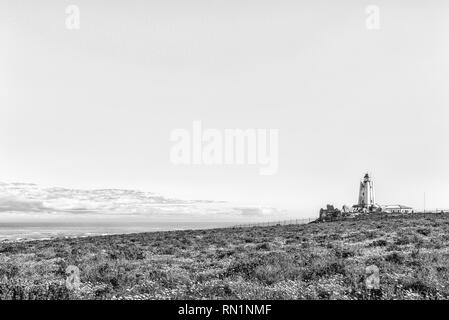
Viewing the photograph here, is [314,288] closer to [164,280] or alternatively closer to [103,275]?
[164,280]

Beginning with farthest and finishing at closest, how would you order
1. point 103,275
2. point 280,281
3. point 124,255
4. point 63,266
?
point 124,255 → point 63,266 → point 103,275 → point 280,281

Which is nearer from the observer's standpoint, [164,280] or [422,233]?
[164,280]

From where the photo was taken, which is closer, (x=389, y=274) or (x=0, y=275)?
(x=389, y=274)

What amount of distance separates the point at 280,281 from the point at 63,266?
1033cm

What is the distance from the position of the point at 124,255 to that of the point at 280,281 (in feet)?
40.4

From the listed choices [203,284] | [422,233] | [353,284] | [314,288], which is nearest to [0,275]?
[203,284]

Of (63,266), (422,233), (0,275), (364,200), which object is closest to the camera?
(0,275)

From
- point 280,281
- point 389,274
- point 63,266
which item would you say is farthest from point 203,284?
point 63,266

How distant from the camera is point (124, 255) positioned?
2183 cm
